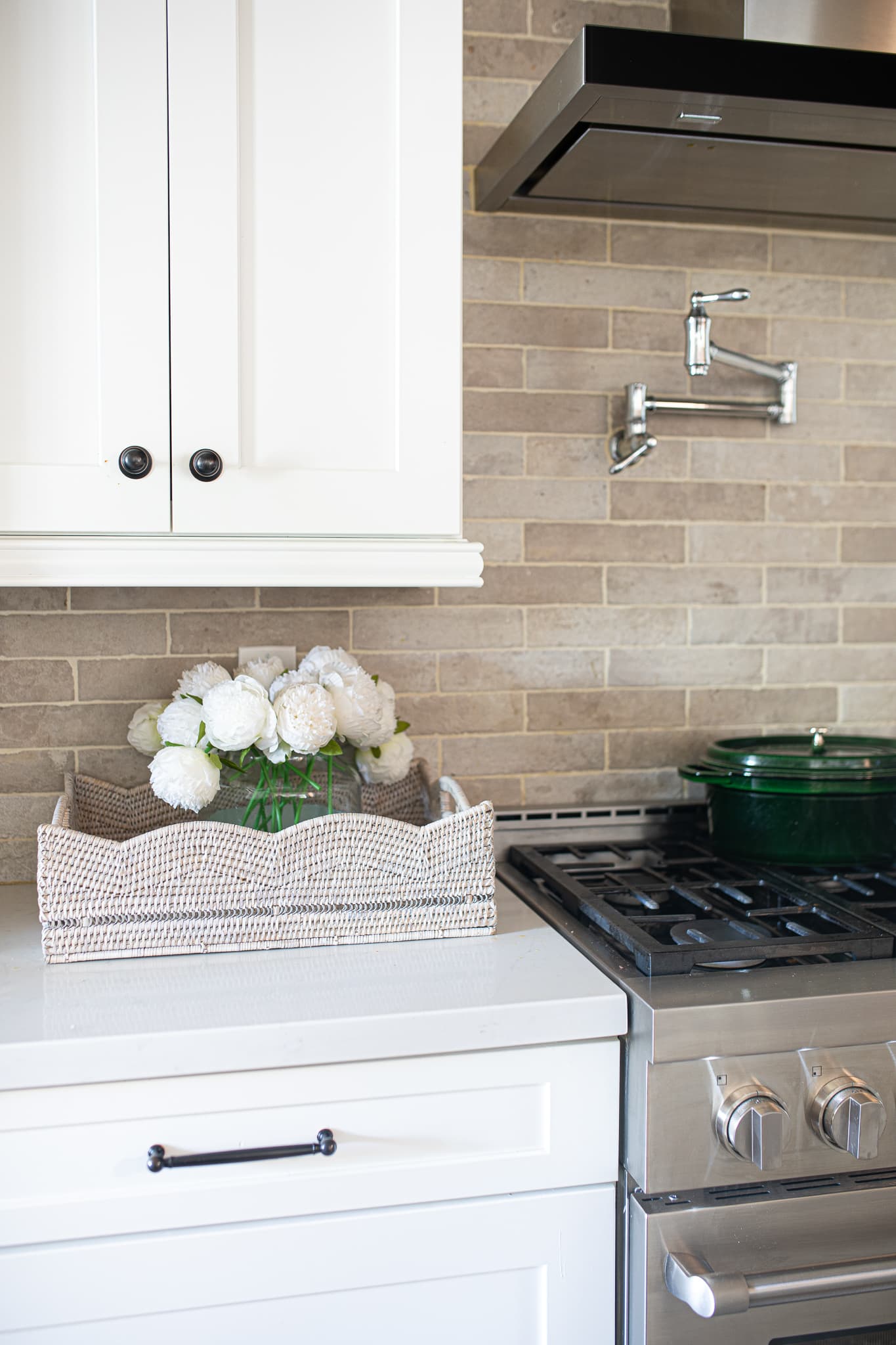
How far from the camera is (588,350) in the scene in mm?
1752

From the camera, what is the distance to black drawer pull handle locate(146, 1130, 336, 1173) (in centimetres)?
104

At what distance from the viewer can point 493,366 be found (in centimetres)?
172

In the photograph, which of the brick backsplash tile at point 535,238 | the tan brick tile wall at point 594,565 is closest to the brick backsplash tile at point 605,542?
the tan brick tile wall at point 594,565

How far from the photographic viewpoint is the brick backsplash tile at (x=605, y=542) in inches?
69.1

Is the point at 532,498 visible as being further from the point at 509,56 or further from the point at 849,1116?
the point at 849,1116

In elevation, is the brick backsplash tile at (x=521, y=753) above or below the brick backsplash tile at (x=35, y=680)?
below

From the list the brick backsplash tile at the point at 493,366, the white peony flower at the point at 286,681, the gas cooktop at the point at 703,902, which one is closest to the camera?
the gas cooktop at the point at 703,902

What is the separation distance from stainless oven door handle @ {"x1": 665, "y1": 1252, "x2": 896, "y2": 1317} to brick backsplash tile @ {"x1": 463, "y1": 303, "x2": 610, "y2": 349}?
4.27 ft

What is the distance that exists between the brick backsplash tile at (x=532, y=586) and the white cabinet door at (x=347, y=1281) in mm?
905

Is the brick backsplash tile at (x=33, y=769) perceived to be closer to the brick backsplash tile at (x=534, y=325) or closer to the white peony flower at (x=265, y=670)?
the white peony flower at (x=265, y=670)

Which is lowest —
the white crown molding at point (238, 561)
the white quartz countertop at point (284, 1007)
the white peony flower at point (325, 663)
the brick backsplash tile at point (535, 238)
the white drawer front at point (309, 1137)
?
the white drawer front at point (309, 1137)

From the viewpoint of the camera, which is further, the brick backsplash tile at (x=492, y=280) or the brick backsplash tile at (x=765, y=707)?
the brick backsplash tile at (x=765, y=707)

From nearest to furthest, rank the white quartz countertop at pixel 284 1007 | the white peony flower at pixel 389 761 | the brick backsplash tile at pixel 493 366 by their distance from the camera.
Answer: the white quartz countertop at pixel 284 1007, the white peony flower at pixel 389 761, the brick backsplash tile at pixel 493 366

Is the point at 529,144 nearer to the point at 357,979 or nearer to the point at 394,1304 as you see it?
the point at 357,979
